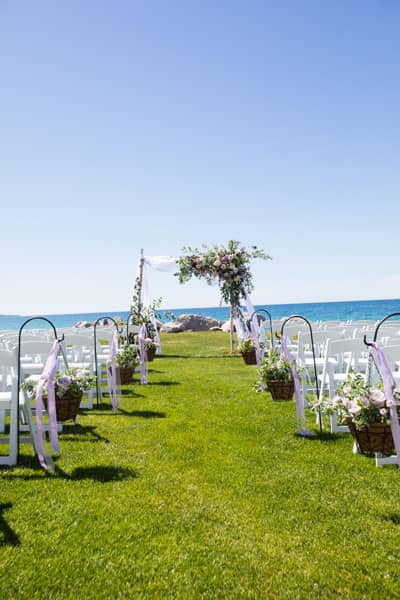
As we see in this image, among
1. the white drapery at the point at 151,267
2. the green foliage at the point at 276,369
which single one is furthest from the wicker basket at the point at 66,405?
the white drapery at the point at 151,267

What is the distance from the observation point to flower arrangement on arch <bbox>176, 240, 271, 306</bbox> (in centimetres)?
1339

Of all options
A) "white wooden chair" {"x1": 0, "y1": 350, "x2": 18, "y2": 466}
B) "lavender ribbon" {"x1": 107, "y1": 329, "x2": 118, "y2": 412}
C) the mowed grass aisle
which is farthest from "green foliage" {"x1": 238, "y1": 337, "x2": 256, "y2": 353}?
"white wooden chair" {"x1": 0, "y1": 350, "x2": 18, "y2": 466}

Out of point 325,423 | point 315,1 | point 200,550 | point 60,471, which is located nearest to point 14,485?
point 60,471

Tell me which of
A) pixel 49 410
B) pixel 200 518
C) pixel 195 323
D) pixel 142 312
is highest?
pixel 142 312

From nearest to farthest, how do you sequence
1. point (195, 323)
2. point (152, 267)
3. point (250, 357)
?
point (250, 357)
point (152, 267)
point (195, 323)

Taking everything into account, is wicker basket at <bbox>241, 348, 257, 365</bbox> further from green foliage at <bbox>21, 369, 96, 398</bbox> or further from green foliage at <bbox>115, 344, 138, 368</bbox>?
green foliage at <bbox>21, 369, 96, 398</bbox>

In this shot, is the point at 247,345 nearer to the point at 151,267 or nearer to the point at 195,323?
the point at 151,267

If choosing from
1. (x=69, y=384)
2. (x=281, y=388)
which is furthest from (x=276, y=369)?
(x=69, y=384)

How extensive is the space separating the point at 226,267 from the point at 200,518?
10.6 meters

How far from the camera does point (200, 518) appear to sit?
3.00m

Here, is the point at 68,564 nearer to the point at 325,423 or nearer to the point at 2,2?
the point at 325,423

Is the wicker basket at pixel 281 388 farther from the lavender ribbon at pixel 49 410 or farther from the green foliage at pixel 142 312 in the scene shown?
the green foliage at pixel 142 312

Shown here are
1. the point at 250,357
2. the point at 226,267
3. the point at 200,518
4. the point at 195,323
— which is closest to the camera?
the point at 200,518

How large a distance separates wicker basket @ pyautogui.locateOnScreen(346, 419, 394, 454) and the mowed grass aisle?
399 millimetres
